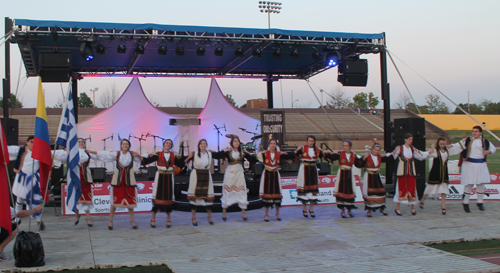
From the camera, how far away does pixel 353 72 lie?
480 inches

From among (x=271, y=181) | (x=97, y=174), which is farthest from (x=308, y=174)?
(x=97, y=174)

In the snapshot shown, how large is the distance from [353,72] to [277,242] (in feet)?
24.6

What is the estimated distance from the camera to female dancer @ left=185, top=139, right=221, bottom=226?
24.6ft

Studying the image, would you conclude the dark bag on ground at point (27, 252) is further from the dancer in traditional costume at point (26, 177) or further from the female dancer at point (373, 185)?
the female dancer at point (373, 185)

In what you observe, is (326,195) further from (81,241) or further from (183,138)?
(183,138)

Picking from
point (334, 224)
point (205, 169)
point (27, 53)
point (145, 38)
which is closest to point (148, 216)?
point (205, 169)

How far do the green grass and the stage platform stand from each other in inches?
7.0

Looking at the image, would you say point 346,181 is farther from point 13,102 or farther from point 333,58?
point 13,102

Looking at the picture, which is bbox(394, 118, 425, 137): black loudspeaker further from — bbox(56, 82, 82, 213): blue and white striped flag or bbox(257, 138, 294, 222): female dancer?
bbox(56, 82, 82, 213): blue and white striped flag

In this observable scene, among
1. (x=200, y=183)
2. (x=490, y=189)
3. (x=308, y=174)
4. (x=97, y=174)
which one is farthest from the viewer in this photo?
(x=97, y=174)

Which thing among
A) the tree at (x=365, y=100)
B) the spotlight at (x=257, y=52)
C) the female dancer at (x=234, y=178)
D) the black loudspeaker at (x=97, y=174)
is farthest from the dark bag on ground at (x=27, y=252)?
the tree at (x=365, y=100)

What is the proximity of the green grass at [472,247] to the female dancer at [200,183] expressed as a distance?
3.78 meters

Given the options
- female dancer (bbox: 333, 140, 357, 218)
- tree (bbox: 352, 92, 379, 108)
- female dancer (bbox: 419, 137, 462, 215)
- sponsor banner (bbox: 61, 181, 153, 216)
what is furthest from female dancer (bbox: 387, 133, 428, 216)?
tree (bbox: 352, 92, 379, 108)

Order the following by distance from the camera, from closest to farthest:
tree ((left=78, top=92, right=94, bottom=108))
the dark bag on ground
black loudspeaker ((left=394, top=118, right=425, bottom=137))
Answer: the dark bag on ground, black loudspeaker ((left=394, top=118, right=425, bottom=137)), tree ((left=78, top=92, right=94, bottom=108))
